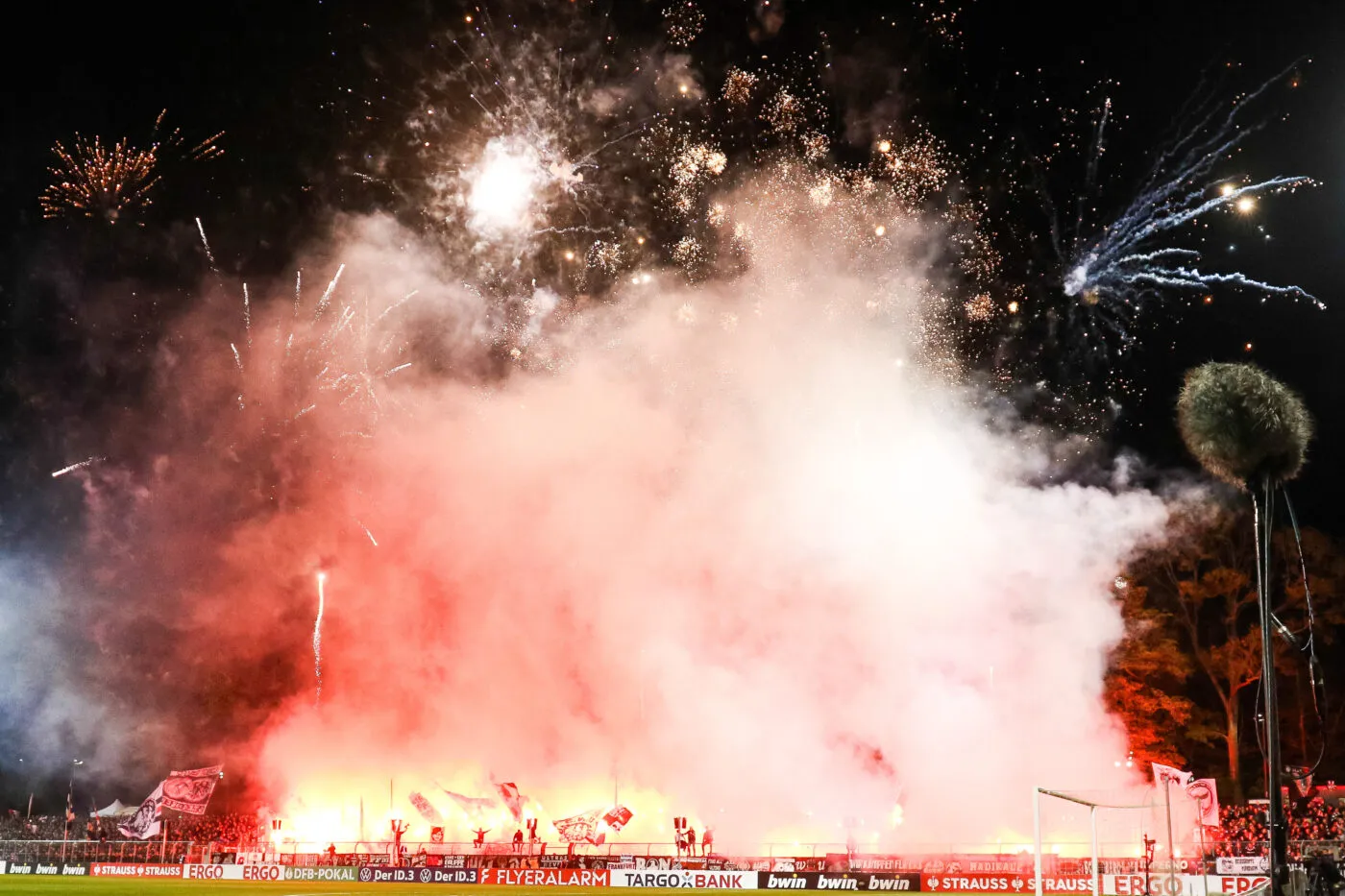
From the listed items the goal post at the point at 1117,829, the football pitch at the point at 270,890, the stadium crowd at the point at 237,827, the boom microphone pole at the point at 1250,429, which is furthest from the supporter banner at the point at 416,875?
the boom microphone pole at the point at 1250,429

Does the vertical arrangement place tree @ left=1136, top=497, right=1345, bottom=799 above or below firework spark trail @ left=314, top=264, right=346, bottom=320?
below

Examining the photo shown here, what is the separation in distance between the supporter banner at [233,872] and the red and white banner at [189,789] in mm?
3214

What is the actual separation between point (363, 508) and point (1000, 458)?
91.3 ft

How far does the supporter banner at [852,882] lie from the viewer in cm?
2911

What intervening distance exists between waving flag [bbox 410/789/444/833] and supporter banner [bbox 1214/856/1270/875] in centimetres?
3068

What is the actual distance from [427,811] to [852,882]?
77.3 ft

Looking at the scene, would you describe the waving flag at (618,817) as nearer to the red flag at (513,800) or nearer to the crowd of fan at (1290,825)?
the red flag at (513,800)

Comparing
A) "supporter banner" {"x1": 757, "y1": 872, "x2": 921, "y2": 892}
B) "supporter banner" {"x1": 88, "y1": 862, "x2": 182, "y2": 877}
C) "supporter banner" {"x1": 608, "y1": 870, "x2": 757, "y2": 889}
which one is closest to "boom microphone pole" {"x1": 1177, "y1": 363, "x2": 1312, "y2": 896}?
"supporter banner" {"x1": 757, "y1": 872, "x2": 921, "y2": 892}

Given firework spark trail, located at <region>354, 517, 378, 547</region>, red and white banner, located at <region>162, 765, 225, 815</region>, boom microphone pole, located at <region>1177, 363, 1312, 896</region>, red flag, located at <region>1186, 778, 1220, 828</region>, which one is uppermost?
firework spark trail, located at <region>354, 517, 378, 547</region>

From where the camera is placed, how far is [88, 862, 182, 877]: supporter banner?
38.1 meters

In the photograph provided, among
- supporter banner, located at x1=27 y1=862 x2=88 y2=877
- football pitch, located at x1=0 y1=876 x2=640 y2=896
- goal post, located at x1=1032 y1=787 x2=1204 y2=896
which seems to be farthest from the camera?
supporter banner, located at x1=27 y1=862 x2=88 y2=877

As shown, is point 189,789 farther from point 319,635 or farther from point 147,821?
point 319,635

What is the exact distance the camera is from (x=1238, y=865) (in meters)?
26.4

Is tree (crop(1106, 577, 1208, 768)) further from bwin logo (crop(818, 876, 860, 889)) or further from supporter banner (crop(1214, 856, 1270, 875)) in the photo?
bwin logo (crop(818, 876, 860, 889))
